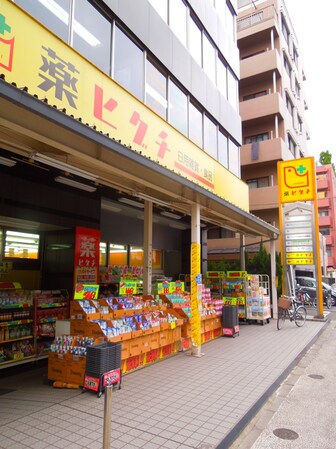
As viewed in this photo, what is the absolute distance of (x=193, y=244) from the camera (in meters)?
8.68

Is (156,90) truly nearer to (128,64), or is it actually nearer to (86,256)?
(128,64)

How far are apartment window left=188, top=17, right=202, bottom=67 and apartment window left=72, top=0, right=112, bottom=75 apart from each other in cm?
518

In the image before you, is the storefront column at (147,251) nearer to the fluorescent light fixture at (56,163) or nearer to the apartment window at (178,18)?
the fluorescent light fixture at (56,163)

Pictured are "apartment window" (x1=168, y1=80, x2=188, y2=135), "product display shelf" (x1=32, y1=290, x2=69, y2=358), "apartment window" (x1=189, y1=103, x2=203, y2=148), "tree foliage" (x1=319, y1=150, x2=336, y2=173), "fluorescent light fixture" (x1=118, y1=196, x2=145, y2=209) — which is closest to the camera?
"product display shelf" (x1=32, y1=290, x2=69, y2=358)

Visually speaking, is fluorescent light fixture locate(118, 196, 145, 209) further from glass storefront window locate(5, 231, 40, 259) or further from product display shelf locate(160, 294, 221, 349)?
product display shelf locate(160, 294, 221, 349)

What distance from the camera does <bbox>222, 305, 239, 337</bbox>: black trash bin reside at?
1080 cm

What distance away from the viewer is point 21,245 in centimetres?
933

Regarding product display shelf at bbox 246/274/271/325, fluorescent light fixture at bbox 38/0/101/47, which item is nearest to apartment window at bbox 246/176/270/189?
product display shelf at bbox 246/274/271/325

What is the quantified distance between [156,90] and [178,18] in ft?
11.0

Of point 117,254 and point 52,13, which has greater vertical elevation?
point 52,13

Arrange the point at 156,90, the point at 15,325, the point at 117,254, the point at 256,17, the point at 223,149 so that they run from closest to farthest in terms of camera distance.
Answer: the point at 15,325, the point at 156,90, the point at 117,254, the point at 223,149, the point at 256,17

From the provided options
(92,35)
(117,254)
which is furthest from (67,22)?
(117,254)

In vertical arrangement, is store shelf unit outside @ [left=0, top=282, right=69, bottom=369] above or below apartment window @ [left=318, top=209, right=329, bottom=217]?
below

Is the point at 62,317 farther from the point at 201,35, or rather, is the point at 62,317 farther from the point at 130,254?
the point at 201,35
